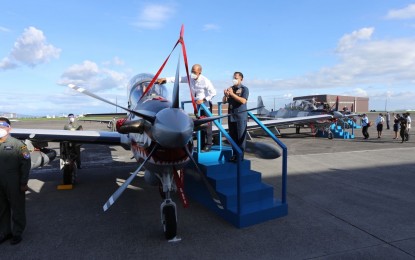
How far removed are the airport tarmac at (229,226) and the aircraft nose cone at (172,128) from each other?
1.58 meters

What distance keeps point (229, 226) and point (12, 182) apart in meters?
3.40

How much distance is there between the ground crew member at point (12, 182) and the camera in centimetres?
420

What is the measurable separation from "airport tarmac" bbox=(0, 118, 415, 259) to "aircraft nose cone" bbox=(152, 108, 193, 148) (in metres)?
1.58

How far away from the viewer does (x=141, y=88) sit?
6.18 metres

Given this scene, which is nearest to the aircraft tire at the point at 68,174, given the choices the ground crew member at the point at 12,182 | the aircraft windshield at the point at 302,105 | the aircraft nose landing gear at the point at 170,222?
the ground crew member at the point at 12,182

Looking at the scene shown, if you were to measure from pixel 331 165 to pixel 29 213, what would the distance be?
9.15 meters

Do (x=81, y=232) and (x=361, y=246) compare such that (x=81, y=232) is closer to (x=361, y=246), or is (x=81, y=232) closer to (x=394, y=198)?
(x=361, y=246)

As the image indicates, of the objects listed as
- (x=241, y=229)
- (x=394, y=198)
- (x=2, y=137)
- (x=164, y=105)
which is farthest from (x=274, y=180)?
(x=2, y=137)

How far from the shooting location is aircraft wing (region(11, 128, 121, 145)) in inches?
271

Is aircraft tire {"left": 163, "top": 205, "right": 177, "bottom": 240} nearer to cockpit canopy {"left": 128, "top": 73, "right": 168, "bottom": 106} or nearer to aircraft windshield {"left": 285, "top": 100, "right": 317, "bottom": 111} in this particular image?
cockpit canopy {"left": 128, "top": 73, "right": 168, "bottom": 106}

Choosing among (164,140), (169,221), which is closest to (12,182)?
(169,221)

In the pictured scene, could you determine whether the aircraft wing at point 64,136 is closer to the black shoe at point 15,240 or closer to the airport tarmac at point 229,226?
the airport tarmac at point 229,226

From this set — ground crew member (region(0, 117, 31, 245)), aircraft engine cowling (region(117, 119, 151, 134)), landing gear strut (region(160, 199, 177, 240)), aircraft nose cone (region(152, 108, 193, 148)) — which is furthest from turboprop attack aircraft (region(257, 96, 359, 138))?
ground crew member (region(0, 117, 31, 245))

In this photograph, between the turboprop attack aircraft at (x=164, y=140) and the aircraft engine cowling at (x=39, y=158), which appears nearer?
the turboprop attack aircraft at (x=164, y=140)
